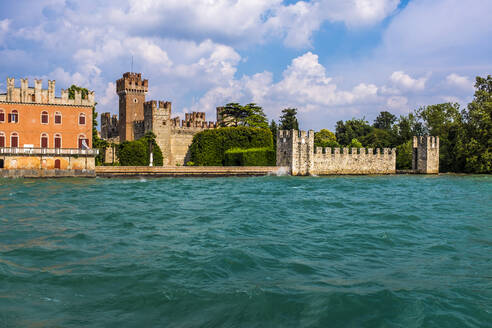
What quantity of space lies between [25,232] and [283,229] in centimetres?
531

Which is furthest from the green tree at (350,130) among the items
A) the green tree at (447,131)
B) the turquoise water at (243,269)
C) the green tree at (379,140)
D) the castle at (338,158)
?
the turquoise water at (243,269)

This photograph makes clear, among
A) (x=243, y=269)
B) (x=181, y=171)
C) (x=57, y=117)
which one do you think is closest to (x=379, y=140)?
(x=181, y=171)

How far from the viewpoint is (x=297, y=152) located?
33875mm

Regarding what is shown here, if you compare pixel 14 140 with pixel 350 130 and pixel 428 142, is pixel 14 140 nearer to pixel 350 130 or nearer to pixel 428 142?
pixel 428 142

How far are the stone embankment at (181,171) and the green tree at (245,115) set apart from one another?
11.8 metres

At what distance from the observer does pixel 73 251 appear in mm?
6969

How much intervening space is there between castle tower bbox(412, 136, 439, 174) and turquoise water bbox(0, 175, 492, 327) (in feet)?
90.9

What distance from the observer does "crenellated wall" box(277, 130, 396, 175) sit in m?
33.9

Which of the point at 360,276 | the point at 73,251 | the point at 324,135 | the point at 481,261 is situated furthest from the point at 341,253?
the point at 324,135

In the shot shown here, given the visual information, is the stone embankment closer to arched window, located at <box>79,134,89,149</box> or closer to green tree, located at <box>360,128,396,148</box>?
arched window, located at <box>79,134,89,149</box>

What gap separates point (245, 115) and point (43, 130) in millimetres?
20962

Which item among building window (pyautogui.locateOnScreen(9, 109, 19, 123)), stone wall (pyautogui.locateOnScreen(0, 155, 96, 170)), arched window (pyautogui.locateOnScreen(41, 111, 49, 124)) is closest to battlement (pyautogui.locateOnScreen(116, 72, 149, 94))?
arched window (pyautogui.locateOnScreen(41, 111, 49, 124))

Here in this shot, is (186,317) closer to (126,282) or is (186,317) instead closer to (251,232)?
(126,282)

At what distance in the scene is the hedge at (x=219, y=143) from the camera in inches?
1512
